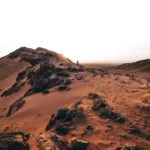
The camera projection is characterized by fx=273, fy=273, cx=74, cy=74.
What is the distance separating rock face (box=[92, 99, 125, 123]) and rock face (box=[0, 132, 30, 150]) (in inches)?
152

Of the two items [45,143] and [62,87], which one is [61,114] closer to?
[45,143]

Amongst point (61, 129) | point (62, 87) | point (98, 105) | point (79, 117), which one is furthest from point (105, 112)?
point (62, 87)

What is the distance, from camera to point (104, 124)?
1167 cm

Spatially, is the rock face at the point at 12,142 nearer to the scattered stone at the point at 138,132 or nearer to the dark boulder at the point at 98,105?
the dark boulder at the point at 98,105

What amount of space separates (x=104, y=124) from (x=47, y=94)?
24.6ft

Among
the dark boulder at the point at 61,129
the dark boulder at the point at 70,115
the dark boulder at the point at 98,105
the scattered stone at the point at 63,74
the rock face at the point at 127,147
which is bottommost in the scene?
the rock face at the point at 127,147

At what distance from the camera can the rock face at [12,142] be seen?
9.72 metres

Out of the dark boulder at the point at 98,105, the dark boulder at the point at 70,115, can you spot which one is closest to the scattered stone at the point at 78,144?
the dark boulder at the point at 70,115

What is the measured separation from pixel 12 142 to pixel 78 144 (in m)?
2.39

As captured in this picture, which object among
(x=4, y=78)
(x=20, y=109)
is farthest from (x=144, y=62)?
(x=20, y=109)

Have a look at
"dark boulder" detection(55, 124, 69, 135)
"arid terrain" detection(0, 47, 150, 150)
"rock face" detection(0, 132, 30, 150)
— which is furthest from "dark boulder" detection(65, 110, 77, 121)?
"rock face" detection(0, 132, 30, 150)

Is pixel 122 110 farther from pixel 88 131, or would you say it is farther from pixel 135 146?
pixel 135 146

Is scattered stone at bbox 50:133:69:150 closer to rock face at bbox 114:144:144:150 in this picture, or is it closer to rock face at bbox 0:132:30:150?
rock face at bbox 0:132:30:150

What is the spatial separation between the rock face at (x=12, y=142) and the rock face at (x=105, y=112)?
152 inches
